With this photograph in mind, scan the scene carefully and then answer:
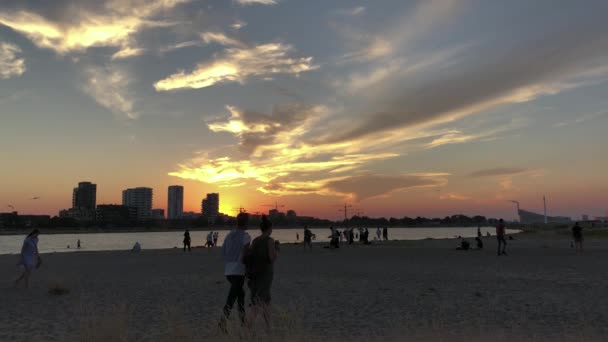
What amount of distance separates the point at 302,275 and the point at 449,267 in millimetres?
7146

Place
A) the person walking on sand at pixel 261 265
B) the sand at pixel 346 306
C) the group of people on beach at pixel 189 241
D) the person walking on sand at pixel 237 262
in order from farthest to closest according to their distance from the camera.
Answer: the group of people on beach at pixel 189 241 → the sand at pixel 346 306 → the person walking on sand at pixel 237 262 → the person walking on sand at pixel 261 265

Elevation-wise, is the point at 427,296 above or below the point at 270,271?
below

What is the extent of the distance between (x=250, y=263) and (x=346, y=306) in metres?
4.41

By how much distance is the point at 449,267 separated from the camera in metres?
21.1

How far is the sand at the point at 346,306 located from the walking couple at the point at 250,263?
480 millimetres

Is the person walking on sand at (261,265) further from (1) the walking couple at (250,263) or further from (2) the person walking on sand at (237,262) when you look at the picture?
(2) the person walking on sand at (237,262)

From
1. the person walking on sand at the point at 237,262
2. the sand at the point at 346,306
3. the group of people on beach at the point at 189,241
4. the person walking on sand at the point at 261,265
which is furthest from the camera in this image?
the group of people on beach at the point at 189,241

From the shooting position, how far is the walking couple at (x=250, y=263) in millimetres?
7520

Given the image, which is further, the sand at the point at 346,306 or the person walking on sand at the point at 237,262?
the sand at the point at 346,306

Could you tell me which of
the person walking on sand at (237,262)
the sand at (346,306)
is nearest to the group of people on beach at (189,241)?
the sand at (346,306)

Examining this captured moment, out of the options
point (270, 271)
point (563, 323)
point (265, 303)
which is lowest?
point (563, 323)

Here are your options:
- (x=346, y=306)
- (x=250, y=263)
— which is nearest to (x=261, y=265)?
(x=250, y=263)

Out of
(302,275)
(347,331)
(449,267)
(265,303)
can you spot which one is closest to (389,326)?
(347,331)

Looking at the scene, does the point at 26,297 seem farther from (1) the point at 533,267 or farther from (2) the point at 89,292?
(1) the point at 533,267
